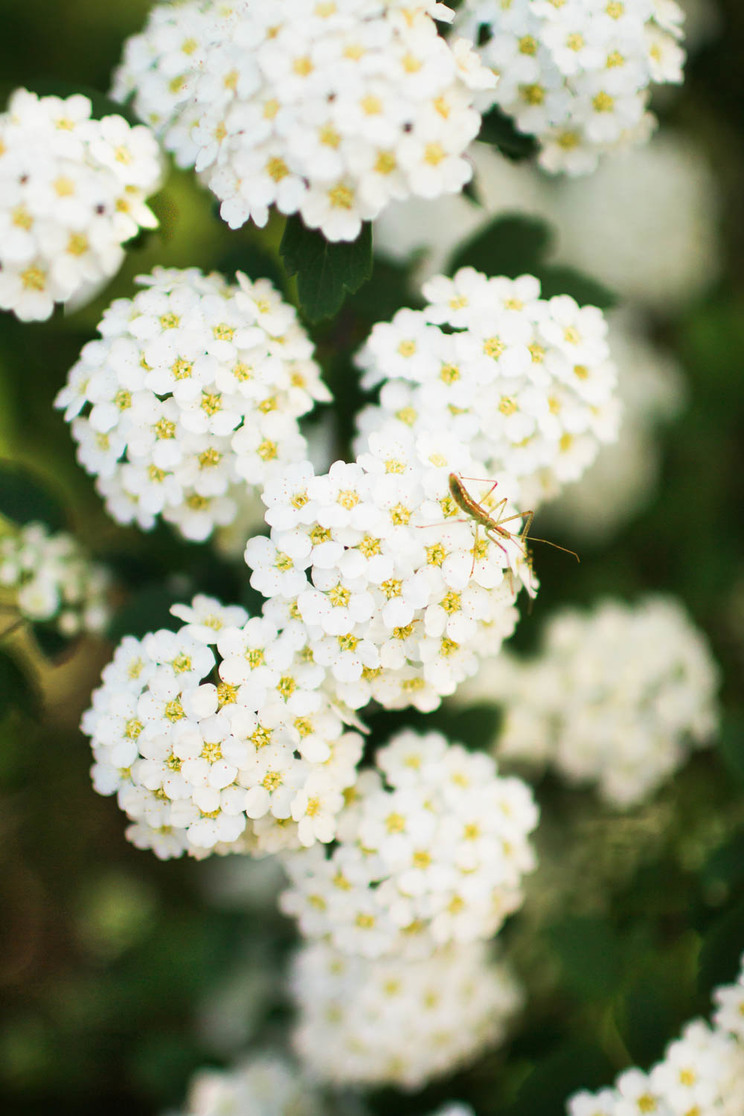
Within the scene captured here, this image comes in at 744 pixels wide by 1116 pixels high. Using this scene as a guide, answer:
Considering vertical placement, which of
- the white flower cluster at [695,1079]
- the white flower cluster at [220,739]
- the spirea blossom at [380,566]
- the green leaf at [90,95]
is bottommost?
the white flower cluster at [695,1079]

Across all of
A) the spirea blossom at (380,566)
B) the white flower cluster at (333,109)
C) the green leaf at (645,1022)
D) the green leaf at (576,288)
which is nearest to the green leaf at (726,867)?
the green leaf at (645,1022)

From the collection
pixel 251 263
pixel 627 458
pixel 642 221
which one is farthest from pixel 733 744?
pixel 642 221

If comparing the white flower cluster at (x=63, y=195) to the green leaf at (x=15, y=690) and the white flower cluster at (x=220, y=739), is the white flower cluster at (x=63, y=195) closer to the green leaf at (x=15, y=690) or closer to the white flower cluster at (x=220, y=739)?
the white flower cluster at (x=220, y=739)

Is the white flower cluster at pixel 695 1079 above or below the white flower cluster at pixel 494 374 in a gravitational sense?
below

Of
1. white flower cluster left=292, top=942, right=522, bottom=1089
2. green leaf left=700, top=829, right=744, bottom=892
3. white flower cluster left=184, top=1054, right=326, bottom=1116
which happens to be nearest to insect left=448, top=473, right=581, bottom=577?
green leaf left=700, top=829, right=744, bottom=892

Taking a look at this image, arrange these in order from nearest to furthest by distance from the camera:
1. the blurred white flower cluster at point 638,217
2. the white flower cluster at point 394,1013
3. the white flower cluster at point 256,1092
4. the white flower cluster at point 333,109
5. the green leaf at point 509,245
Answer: the white flower cluster at point 333,109
the green leaf at point 509,245
the white flower cluster at point 394,1013
the white flower cluster at point 256,1092
the blurred white flower cluster at point 638,217

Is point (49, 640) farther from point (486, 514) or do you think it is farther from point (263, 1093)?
point (263, 1093)

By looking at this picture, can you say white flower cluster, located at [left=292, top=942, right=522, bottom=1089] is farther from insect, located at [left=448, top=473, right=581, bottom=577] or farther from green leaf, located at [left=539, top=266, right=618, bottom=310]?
green leaf, located at [left=539, top=266, right=618, bottom=310]

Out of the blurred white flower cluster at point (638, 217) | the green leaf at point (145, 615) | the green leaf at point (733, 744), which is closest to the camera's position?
the green leaf at point (145, 615)

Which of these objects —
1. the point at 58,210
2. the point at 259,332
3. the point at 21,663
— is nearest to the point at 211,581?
the point at 21,663
